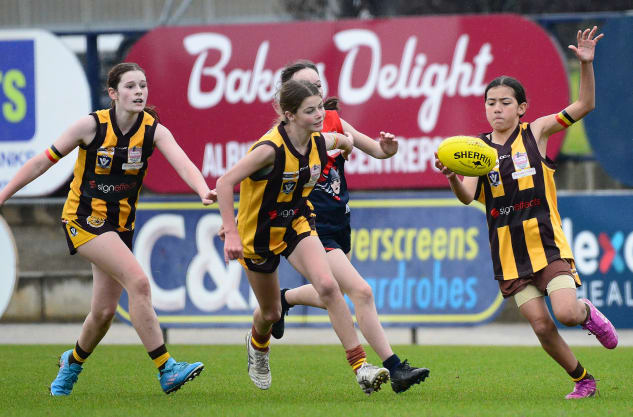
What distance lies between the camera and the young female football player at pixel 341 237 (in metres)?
6.17

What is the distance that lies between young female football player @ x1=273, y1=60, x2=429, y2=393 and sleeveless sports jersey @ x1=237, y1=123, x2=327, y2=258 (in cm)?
46

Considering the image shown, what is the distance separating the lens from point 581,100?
20.3ft

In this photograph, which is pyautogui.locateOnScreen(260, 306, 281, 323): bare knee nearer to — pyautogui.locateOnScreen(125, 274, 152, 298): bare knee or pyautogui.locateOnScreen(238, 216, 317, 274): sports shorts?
pyautogui.locateOnScreen(238, 216, 317, 274): sports shorts

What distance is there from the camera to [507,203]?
248 inches

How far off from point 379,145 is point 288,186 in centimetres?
79

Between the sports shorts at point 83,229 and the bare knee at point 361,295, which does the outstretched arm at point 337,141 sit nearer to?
the bare knee at point 361,295

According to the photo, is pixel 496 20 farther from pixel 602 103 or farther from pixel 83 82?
pixel 83 82

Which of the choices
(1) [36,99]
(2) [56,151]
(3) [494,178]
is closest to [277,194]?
(3) [494,178]

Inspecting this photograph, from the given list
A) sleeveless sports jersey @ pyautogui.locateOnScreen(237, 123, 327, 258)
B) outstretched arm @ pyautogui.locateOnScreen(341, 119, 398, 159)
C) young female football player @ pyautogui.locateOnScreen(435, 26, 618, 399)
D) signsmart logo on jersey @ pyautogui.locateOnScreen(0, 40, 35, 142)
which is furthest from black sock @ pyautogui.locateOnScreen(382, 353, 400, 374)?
signsmart logo on jersey @ pyautogui.locateOnScreen(0, 40, 35, 142)

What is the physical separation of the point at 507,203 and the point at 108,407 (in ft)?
8.32

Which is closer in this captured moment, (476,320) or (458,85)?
(476,320)

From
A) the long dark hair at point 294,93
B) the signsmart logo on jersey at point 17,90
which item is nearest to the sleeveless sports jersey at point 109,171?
the long dark hair at point 294,93

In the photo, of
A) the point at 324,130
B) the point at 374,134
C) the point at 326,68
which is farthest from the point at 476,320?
the point at 324,130

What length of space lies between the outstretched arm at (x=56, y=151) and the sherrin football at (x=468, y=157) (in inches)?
81.7
